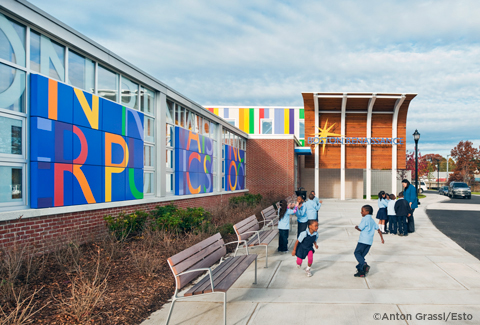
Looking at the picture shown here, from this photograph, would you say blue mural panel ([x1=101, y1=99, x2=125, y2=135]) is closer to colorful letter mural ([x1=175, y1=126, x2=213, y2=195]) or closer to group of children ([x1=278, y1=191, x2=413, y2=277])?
colorful letter mural ([x1=175, y1=126, x2=213, y2=195])

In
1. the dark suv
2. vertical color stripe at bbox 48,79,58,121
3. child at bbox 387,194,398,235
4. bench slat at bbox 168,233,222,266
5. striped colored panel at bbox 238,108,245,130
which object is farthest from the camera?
the dark suv

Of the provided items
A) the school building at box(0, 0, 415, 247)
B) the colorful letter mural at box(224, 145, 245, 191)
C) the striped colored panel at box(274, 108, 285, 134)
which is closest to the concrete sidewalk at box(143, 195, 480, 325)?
the school building at box(0, 0, 415, 247)

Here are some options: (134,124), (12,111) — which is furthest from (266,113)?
(12,111)

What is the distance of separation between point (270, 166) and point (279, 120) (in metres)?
13.2

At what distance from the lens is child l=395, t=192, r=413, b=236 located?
12.2 meters

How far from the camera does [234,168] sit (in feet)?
76.5

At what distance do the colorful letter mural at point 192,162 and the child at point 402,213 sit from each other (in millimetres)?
8078

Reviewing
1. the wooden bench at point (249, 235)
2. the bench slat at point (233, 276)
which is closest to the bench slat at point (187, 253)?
the bench slat at point (233, 276)

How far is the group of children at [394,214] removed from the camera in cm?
1225

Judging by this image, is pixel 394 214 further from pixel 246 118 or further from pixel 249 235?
pixel 246 118

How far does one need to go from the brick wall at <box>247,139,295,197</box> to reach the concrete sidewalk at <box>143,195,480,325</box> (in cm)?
1695

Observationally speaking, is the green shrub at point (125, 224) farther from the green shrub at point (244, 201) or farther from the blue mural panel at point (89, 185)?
the green shrub at point (244, 201)

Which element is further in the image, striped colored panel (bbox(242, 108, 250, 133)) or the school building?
striped colored panel (bbox(242, 108, 250, 133))

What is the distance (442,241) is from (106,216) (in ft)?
33.0
